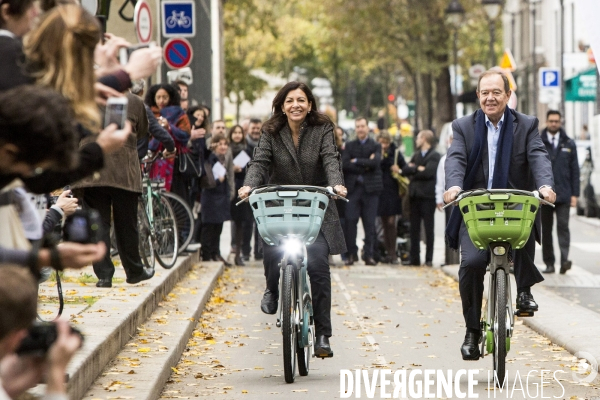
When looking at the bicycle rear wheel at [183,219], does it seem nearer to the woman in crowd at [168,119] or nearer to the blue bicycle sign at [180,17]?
the woman in crowd at [168,119]

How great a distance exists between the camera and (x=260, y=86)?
179 feet

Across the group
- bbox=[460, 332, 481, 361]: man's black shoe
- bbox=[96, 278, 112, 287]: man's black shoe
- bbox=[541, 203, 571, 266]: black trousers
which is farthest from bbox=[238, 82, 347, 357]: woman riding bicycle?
bbox=[541, 203, 571, 266]: black trousers

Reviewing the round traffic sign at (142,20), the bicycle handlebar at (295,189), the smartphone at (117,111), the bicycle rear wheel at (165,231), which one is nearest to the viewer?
the smartphone at (117,111)

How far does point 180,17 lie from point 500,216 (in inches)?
523

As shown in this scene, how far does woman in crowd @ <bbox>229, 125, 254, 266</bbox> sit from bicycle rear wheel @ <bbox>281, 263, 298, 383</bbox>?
10144mm

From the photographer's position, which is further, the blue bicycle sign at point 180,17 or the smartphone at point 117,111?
the blue bicycle sign at point 180,17

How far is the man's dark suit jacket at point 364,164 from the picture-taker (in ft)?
60.8

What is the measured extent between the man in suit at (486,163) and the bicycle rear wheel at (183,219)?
6.48 metres

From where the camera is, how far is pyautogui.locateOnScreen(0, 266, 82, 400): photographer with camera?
3332mm

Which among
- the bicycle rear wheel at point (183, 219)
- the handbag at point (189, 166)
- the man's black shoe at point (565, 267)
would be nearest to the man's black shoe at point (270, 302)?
the bicycle rear wheel at point (183, 219)

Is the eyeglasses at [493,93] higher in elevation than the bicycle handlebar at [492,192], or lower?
higher

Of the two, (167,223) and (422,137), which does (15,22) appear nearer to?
(167,223)

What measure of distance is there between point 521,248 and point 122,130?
4072mm

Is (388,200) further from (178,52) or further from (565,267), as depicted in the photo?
(178,52)
